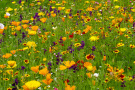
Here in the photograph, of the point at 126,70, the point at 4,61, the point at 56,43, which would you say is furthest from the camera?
the point at 56,43

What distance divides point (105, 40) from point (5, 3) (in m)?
3.65

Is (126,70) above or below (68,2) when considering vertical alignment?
below

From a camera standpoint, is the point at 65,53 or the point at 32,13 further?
the point at 32,13

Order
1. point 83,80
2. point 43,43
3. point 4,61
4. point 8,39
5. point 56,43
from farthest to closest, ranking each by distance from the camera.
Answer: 1. point 8,39
2. point 43,43
3. point 56,43
4. point 4,61
5. point 83,80

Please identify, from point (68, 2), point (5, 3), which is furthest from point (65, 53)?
point (5, 3)

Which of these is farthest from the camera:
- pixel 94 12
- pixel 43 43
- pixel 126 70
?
pixel 94 12

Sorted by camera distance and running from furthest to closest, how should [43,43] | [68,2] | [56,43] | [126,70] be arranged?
[68,2] < [43,43] < [56,43] < [126,70]

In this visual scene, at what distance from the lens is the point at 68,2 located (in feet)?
17.5

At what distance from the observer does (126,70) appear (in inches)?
92.3

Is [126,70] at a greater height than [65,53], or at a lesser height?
lesser

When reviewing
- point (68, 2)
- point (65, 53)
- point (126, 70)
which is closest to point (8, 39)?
point (65, 53)

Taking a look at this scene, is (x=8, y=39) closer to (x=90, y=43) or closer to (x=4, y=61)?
(x=4, y=61)

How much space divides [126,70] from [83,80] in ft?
1.96

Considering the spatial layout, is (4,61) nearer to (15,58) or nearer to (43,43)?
(15,58)
